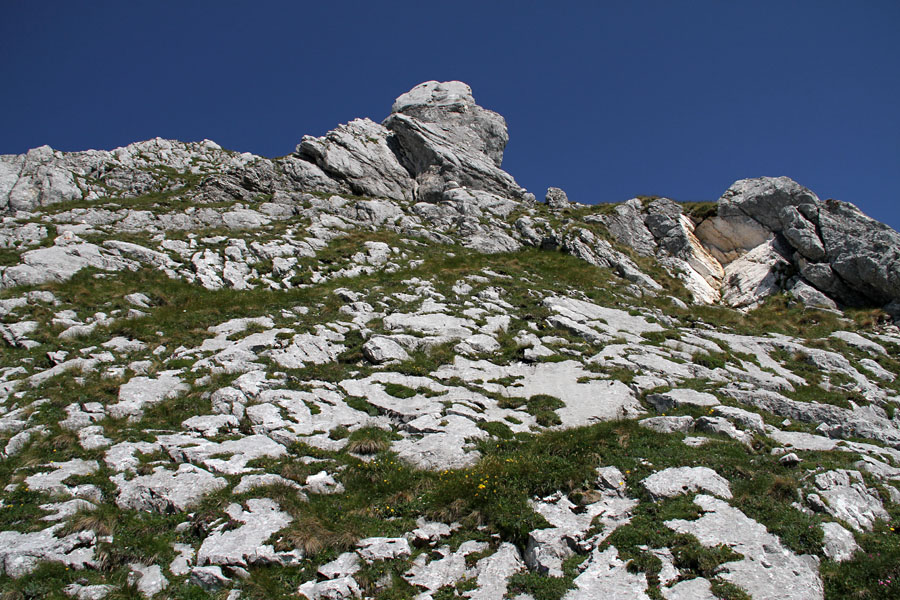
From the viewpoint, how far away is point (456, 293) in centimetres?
3025

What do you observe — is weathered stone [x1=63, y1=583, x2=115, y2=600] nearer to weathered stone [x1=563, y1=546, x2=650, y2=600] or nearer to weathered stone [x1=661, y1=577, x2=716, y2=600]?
weathered stone [x1=563, y1=546, x2=650, y2=600]

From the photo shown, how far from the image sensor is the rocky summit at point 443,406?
33.2 ft

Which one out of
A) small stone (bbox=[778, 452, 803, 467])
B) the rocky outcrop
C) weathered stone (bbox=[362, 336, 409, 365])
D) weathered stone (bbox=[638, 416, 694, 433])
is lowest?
small stone (bbox=[778, 452, 803, 467])

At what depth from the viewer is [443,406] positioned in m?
17.9

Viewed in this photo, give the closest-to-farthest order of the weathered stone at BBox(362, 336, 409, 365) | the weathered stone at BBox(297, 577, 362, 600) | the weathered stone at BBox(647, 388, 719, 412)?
the weathered stone at BBox(297, 577, 362, 600) < the weathered stone at BBox(647, 388, 719, 412) < the weathered stone at BBox(362, 336, 409, 365)

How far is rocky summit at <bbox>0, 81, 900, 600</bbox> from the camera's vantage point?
1012 cm

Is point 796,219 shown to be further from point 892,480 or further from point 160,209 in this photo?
point 160,209

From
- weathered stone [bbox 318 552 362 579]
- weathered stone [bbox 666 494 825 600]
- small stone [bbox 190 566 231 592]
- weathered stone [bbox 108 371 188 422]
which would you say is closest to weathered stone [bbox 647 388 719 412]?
weathered stone [bbox 666 494 825 600]

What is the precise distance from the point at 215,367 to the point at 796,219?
4603 cm

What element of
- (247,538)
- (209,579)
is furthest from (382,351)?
(209,579)

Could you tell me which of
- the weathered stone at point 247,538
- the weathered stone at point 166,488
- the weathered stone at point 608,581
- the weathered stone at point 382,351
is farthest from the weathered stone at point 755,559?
the weathered stone at point 382,351

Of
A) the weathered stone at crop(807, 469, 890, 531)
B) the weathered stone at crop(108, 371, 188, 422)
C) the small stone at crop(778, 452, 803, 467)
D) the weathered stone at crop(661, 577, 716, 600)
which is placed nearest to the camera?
the weathered stone at crop(661, 577, 716, 600)

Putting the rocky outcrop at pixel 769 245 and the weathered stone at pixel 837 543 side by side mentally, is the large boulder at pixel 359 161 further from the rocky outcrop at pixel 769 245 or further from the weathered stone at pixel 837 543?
the weathered stone at pixel 837 543

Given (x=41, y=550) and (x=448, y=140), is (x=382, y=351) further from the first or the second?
(x=448, y=140)
